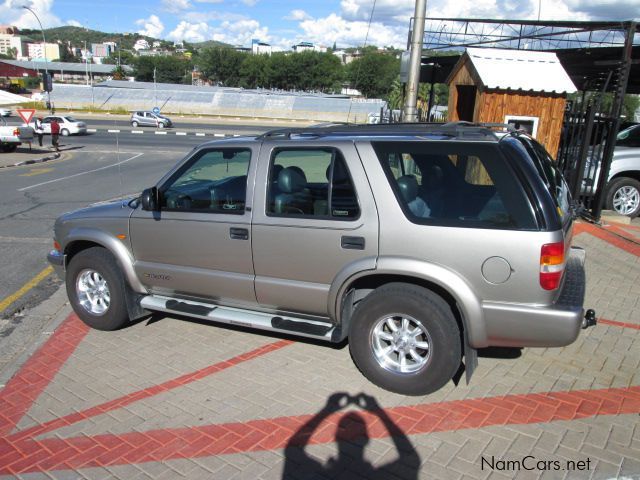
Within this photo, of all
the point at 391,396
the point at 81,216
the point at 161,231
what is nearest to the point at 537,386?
the point at 391,396

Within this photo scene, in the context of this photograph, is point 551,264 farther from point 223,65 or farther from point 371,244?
point 223,65

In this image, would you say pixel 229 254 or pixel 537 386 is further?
pixel 229 254

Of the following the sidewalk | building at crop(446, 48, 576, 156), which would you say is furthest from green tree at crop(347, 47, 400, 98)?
building at crop(446, 48, 576, 156)

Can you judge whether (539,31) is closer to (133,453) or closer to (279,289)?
(279,289)

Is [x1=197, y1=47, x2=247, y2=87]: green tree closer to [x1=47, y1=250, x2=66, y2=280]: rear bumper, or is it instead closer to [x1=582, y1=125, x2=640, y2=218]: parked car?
[x1=582, y1=125, x2=640, y2=218]: parked car

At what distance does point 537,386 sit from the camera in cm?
415

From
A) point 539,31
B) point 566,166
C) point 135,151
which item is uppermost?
point 539,31

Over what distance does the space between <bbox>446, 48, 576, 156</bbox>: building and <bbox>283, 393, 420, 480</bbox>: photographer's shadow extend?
6.82 meters

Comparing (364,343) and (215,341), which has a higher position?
(364,343)

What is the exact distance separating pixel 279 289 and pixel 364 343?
2.67 ft

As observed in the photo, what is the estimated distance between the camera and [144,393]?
413 centimetres

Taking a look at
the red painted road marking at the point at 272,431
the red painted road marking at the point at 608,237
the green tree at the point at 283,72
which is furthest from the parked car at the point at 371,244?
the green tree at the point at 283,72

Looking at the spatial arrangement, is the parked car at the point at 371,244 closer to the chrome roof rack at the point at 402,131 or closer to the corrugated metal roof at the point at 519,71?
the chrome roof rack at the point at 402,131

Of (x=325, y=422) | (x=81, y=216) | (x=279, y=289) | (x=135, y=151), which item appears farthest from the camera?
(x=135, y=151)
